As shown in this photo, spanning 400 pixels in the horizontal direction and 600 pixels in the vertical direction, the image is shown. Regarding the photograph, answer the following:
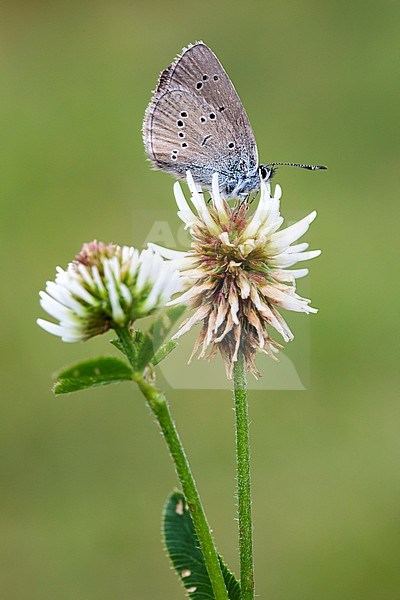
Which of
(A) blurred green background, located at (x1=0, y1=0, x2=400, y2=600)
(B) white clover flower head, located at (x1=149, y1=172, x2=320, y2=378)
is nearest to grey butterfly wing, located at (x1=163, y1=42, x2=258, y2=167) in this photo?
(B) white clover flower head, located at (x1=149, y1=172, x2=320, y2=378)

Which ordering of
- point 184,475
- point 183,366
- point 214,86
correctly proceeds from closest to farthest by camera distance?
point 184,475
point 214,86
point 183,366

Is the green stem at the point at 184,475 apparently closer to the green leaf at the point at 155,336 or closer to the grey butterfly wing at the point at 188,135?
the green leaf at the point at 155,336

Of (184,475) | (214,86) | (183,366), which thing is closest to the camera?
(184,475)

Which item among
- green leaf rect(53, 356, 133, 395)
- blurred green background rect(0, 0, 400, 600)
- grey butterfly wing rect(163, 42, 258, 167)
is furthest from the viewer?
blurred green background rect(0, 0, 400, 600)

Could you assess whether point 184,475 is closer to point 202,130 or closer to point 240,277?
point 240,277

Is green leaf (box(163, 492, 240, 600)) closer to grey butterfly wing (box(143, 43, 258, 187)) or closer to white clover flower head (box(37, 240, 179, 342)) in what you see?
white clover flower head (box(37, 240, 179, 342))

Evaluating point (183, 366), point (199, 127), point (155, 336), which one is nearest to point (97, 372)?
point (155, 336)

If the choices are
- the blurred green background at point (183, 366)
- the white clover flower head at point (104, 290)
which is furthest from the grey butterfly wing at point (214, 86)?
the blurred green background at point (183, 366)

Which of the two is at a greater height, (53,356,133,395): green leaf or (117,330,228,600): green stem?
(53,356,133,395): green leaf
